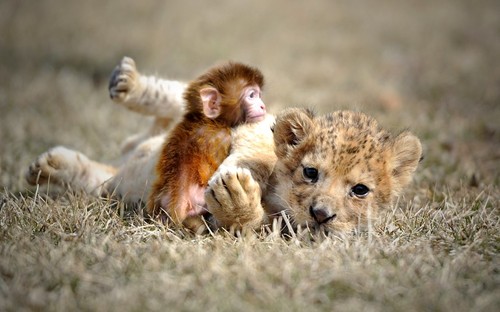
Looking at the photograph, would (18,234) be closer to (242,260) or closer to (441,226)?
(242,260)

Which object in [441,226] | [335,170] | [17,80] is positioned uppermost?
[335,170]

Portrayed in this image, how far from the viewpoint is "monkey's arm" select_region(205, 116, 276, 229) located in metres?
3.44

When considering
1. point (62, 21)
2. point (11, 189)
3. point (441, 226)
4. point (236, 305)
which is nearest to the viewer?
point (236, 305)

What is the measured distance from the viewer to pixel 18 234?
3.46m

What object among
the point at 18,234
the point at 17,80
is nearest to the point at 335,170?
the point at 18,234

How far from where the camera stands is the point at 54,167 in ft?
15.3

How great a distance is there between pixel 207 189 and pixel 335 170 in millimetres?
761

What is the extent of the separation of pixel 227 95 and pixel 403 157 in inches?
48.1

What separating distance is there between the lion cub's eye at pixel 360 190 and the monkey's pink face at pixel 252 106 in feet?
2.85

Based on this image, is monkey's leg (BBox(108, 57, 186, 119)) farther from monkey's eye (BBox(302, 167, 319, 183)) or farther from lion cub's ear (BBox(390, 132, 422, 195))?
lion cub's ear (BBox(390, 132, 422, 195))

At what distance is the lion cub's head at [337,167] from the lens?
11.7ft

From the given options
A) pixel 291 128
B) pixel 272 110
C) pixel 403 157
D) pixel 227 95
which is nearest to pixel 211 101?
pixel 227 95

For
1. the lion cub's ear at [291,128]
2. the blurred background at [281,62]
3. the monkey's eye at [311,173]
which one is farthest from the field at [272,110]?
the lion cub's ear at [291,128]

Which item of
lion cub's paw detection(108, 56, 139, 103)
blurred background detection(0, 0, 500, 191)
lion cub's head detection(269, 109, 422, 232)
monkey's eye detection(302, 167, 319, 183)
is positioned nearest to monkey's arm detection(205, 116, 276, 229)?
lion cub's head detection(269, 109, 422, 232)
